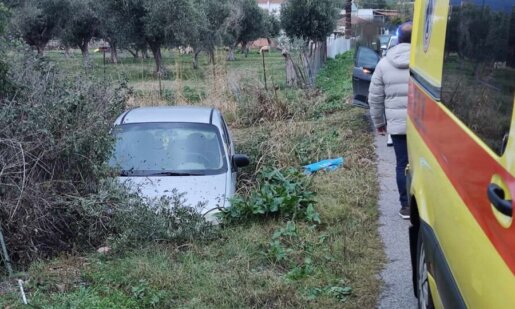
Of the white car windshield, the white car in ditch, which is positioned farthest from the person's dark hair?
the white car windshield

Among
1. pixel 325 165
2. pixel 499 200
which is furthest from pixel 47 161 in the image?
pixel 325 165

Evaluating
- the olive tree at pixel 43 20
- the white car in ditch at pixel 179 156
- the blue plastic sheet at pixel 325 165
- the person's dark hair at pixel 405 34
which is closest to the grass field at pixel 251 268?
the blue plastic sheet at pixel 325 165

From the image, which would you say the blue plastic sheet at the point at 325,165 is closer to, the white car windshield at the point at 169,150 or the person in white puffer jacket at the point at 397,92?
the white car windshield at the point at 169,150

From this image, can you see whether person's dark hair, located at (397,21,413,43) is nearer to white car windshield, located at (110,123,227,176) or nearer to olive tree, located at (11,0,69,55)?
white car windshield, located at (110,123,227,176)

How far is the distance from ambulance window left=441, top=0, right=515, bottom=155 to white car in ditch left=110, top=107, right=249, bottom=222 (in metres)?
3.31

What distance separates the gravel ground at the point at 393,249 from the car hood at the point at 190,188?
5.63 ft

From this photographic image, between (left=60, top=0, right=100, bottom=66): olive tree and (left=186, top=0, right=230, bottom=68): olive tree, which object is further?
(left=60, top=0, right=100, bottom=66): olive tree

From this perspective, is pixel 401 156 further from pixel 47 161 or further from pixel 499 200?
pixel 499 200

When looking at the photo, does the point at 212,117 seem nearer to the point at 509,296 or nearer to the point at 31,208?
the point at 31,208

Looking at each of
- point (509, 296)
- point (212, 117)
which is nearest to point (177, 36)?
point (212, 117)

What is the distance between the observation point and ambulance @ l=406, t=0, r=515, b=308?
1874mm

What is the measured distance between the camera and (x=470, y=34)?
264 centimetres

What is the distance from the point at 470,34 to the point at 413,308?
2467mm

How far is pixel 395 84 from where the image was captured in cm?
625
